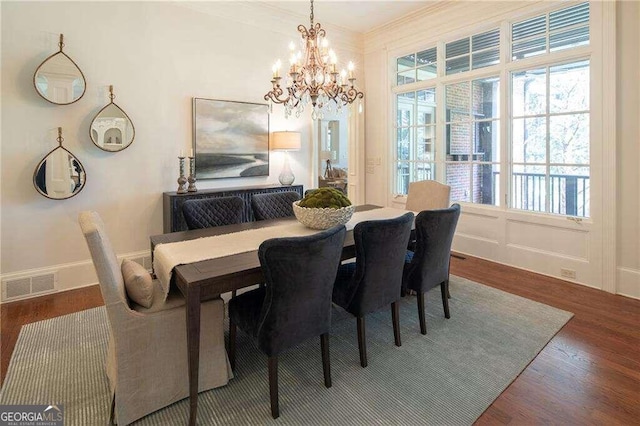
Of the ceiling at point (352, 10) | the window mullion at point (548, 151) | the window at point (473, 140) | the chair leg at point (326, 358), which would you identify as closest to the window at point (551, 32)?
the window mullion at point (548, 151)

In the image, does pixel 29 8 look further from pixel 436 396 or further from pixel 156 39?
pixel 436 396

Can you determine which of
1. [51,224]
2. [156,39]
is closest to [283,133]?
[156,39]

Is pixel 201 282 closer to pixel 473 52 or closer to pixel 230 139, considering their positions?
pixel 230 139

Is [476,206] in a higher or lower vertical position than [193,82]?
lower

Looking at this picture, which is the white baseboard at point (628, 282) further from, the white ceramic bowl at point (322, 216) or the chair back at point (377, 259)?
the white ceramic bowl at point (322, 216)

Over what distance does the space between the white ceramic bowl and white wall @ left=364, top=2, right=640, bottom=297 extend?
99.4 inches

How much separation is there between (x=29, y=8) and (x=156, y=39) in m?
Answer: 1.04

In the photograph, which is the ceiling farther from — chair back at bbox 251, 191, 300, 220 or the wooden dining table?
the wooden dining table

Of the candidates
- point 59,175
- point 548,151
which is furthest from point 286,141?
point 548,151

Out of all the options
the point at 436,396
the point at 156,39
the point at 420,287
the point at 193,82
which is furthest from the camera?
the point at 193,82

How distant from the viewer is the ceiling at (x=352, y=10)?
440 centimetres

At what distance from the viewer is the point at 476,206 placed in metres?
4.46

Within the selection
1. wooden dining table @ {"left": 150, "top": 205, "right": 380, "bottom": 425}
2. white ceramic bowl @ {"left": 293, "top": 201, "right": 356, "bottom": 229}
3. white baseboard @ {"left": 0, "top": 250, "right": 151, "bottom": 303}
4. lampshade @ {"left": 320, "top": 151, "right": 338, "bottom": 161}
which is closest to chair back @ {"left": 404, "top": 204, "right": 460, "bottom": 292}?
white ceramic bowl @ {"left": 293, "top": 201, "right": 356, "bottom": 229}

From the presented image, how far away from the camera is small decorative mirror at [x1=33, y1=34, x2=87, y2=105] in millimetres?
3191
